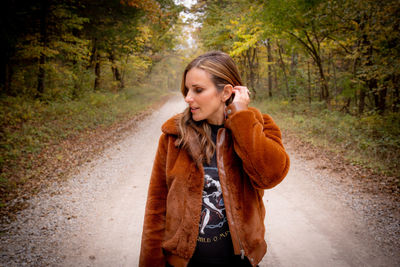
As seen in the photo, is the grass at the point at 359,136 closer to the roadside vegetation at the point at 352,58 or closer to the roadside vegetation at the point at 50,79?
the roadside vegetation at the point at 352,58

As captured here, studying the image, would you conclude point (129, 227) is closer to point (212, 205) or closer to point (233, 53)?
point (212, 205)


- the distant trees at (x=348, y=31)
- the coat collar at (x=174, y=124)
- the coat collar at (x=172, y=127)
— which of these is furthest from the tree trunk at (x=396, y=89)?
the coat collar at (x=172, y=127)

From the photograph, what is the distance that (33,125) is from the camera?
7.77 metres

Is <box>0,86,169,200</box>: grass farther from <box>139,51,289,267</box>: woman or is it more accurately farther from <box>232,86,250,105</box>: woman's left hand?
<box>232,86,250,105</box>: woman's left hand

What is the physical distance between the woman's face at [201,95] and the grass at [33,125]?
16.3 ft

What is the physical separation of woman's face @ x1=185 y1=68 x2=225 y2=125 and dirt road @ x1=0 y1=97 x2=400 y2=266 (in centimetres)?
230

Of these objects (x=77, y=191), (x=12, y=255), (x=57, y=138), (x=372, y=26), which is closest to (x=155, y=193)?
(x=12, y=255)

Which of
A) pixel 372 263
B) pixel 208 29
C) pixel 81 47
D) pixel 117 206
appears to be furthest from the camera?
pixel 208 29

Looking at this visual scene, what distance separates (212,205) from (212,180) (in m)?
0.17

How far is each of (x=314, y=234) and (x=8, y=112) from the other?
1078 cm

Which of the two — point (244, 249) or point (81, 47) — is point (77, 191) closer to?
point (244, 249)

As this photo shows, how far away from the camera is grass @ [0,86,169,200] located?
5.32 m

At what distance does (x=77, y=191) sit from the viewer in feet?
14.5

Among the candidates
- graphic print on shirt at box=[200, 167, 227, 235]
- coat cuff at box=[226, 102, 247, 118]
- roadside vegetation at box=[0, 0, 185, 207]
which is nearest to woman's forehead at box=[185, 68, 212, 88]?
coat cuff at box=[226, 102, 247, 118]
